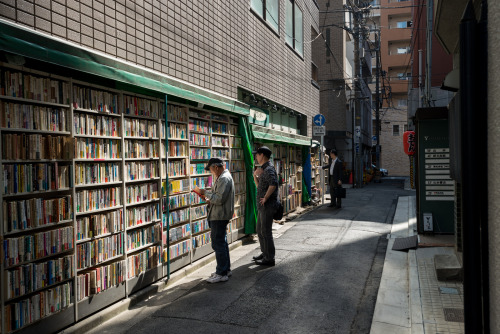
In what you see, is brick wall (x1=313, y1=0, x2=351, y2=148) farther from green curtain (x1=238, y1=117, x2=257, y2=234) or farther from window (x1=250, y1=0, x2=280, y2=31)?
green curtain (x1=238, y1=117, x2=257, y2=234)

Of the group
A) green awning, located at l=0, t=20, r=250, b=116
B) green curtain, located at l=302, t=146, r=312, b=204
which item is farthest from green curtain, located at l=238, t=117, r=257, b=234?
green curtain, located at l=302, t=146, r=312, b=204

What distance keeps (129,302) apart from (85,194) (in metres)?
1.65

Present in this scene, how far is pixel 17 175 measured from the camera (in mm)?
3982

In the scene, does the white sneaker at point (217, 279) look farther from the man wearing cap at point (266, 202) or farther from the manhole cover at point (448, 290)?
the manhole cover at point (448, 290)

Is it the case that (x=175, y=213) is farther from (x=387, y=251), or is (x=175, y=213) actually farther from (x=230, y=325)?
(x=387, y=251)

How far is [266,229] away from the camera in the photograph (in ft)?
24.2

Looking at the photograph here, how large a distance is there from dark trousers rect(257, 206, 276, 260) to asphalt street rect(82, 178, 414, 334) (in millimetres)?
301

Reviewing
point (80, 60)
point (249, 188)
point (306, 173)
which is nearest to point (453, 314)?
point (80, 60)

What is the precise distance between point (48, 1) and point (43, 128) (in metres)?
1.39

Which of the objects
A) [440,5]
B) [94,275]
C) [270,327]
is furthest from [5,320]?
[440,5]

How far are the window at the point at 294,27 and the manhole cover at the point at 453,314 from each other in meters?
11.0

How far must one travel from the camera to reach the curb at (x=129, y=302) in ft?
15.4

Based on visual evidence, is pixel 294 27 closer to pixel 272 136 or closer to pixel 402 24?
pixel 272 136

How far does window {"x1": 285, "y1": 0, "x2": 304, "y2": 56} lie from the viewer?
14.3 m
